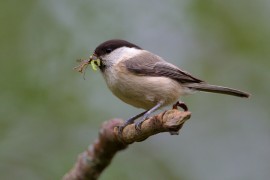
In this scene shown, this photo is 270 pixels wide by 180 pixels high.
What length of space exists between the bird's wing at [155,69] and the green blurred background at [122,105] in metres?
0.90

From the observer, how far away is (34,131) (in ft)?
15.6

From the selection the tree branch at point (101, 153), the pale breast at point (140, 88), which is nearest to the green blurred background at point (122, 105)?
the tree branch at point (101, 153)

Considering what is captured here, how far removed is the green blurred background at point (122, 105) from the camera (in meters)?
4.60

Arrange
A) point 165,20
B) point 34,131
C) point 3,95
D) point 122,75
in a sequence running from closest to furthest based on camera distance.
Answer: point 122,75
point 3,95
point 34,131
point 165,20

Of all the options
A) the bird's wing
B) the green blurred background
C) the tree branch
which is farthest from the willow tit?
the green blurred background

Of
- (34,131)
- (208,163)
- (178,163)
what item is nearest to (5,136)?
(34,131)

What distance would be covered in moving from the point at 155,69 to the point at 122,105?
1188 millimetres

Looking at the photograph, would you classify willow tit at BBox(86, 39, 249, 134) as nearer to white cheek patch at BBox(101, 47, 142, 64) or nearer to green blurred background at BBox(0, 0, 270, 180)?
white cheek patch at BBox(101, 47, 142, 64)

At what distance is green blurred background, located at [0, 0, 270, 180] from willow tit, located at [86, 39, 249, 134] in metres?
0.78

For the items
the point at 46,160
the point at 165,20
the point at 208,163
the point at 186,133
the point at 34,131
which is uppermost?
the point at 165,20

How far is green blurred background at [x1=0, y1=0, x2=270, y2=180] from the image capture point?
15.1ft

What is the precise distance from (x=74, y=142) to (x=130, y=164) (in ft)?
1.90

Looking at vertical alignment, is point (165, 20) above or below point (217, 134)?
above

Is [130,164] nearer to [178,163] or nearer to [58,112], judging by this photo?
[178,163]
